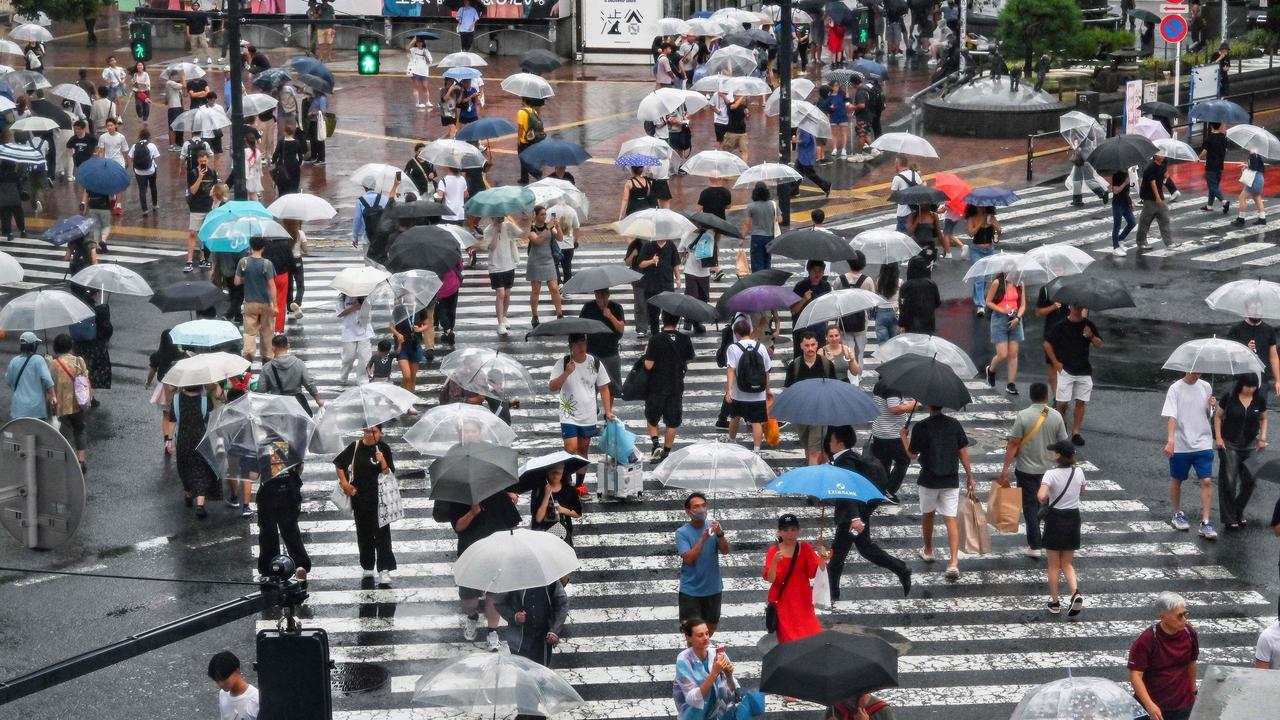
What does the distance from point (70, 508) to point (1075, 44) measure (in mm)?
33745

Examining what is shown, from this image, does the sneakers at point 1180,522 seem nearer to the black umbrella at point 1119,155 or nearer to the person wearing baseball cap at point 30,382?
the black umbrella at point 1119,155

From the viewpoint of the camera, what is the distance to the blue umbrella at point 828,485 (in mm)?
13242

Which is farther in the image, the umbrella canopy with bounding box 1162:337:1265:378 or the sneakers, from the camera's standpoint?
the sneakers

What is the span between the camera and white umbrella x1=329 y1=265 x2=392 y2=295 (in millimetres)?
19109

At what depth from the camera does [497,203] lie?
2178 centimetres

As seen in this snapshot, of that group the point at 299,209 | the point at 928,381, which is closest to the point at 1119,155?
the point at 928,381

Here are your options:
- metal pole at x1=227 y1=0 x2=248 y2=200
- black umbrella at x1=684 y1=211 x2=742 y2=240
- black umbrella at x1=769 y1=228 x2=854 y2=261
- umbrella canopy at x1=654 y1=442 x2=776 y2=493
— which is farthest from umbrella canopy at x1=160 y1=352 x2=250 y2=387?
metal pole at x1=227 y1=0 x2=248 y2=200

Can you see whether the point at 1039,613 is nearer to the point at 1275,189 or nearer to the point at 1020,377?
the point at 1020,377

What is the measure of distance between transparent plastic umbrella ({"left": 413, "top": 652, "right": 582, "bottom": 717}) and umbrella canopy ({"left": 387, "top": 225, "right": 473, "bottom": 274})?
10829mm

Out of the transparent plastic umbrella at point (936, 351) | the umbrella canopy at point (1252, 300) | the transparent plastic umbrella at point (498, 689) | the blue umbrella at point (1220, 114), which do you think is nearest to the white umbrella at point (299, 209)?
the transparent plastic umbrella at point (936, 351)

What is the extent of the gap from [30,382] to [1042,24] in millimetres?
27383

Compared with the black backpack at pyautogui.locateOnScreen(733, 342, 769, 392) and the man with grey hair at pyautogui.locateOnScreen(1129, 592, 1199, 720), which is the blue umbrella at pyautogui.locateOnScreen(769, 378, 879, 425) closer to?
the black backpack at pyautogui.locateOnScreen(733, 342, 769, 392)

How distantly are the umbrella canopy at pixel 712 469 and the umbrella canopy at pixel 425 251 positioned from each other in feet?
24.3

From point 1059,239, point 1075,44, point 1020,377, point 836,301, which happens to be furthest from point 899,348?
point 1075,44
